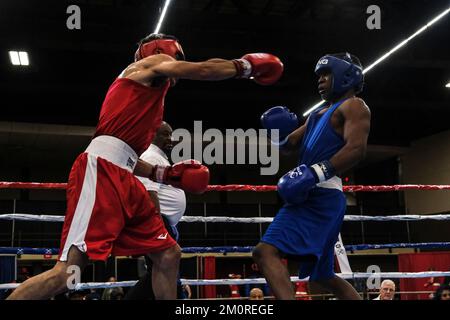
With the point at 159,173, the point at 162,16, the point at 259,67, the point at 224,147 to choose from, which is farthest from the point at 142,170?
the point at 224,147

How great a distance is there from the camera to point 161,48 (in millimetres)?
2174

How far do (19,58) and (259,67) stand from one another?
7.35 m

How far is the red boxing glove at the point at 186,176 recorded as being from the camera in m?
2.14

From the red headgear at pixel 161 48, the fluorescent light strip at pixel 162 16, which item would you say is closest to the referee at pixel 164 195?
the red headgear at pixel 161 48

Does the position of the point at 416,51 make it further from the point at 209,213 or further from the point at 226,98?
the point at 209,213

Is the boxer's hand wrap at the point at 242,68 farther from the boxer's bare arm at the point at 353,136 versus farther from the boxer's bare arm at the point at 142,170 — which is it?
the boxer's bare arm at the point at 142,170

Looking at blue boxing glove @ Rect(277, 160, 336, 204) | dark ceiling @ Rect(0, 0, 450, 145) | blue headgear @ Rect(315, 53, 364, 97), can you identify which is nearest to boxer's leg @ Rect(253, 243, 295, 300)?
blue boxing glove @ Rect(277, 160, 336, 204)

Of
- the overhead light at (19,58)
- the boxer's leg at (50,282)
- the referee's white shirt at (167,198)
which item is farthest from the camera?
the overhead light at (19,58)

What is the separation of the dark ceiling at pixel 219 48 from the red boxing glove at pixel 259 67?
511 cm

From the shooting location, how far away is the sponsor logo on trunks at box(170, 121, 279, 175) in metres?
12.2

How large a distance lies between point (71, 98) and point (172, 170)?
890 cm

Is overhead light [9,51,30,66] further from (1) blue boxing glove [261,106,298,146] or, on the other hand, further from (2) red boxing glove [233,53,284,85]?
(2) red boxing glove [233,53,284,85]

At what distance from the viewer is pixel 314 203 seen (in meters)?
2.15

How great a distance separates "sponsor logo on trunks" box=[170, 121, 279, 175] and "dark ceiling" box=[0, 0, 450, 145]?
418 mm
